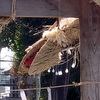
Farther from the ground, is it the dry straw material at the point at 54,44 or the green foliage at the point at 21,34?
the green foliage at the point at 21,34

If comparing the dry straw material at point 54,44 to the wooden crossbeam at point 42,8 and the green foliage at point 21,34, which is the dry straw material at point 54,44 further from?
the green foliage at point 21,34

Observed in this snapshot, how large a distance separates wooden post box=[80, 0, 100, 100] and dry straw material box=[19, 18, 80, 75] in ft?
1.29

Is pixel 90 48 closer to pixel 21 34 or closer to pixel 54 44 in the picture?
pixel 54 44

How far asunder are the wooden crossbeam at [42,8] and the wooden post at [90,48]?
6 cm

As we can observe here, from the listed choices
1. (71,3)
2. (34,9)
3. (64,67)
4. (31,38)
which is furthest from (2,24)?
(31,38)

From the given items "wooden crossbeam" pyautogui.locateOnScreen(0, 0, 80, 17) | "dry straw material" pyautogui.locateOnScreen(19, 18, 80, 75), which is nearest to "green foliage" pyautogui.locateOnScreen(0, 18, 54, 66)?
"dry straw material" pyautogui.locateOnScreen(19, 18, 80, 75)

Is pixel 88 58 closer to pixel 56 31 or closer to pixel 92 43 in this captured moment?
pixel 92 43

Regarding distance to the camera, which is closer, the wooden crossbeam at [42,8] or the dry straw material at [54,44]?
the wooden crossbeam at [42,8]

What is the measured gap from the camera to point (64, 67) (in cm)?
782

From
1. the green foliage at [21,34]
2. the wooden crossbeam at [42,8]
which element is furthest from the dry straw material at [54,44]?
the green foliage at [21,34]

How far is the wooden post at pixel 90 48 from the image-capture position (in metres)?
2.22

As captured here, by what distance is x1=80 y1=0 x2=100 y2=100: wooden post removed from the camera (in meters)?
2.22

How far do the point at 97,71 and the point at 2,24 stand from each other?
0.57 metres

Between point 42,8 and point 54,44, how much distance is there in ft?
1.68
